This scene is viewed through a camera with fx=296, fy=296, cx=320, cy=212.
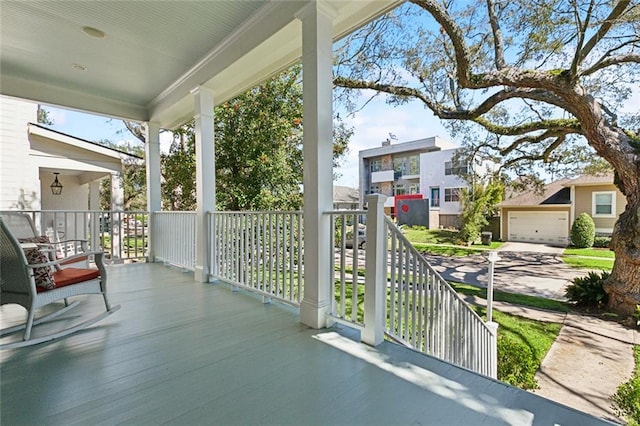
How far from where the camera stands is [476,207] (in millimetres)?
12828

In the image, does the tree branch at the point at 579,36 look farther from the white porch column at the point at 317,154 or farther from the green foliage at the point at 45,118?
the green foliage at the point at 45,118

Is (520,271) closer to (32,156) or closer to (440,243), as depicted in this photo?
(440,243)

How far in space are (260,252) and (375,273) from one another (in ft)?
5.12

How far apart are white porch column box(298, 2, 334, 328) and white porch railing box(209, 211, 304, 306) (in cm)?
28

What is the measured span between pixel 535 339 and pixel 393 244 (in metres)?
4.10

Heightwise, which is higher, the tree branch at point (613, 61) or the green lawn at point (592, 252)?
the tree branch at point (613, 61)

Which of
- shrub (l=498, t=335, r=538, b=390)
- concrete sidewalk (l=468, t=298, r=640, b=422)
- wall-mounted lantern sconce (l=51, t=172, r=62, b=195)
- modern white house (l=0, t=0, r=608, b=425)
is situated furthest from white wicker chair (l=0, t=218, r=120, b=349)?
wall-mounted lantern sconce (l=51, t=172, r=62, b=195)

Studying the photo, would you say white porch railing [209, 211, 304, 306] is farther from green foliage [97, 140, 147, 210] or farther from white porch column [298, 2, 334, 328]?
green foliage [97, 140, 147, 210]

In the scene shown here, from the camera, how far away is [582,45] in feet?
14.6

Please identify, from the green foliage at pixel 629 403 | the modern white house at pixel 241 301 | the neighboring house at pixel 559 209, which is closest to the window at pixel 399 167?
the neighboring house at pixel 559 209

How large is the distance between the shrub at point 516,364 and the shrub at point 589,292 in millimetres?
2850

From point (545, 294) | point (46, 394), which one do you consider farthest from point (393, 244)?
point (545, 294)

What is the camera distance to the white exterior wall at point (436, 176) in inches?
659

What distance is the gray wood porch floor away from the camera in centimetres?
142
